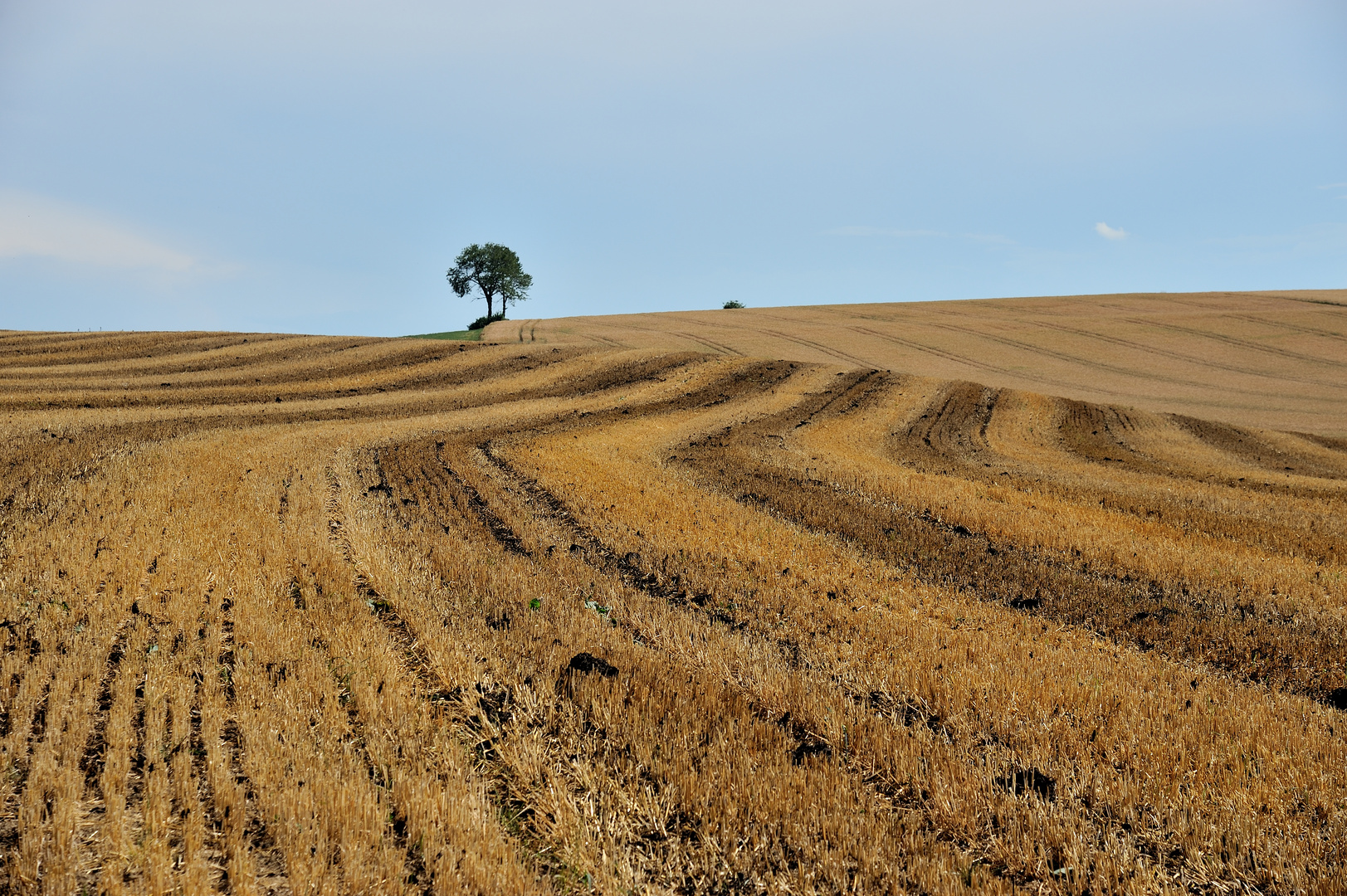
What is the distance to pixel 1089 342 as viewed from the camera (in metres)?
54.6

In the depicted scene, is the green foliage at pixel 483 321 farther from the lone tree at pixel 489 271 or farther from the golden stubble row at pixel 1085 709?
the golden stubble row at pixel 1085 709

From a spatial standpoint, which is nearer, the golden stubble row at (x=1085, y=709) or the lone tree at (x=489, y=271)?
the golden stubble row at (x=1085, y=709)

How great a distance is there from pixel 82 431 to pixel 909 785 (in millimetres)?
22008

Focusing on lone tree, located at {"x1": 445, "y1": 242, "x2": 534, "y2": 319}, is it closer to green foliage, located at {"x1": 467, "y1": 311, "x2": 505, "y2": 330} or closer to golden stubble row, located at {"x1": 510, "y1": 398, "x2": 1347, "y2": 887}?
green foliage, located at {"x1": 467, "y1": 311, "x2": 505, "y2": 330}

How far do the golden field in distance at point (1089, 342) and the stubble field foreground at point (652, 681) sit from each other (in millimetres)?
25874

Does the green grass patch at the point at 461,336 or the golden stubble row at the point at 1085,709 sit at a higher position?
the green grass patch at the point at 461,336

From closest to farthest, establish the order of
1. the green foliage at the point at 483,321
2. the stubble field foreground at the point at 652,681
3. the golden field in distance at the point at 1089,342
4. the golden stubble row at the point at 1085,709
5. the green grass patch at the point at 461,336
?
the stubble field foreground at the point at 652,681 → the golden stubble row at the point at 1085,709 → the golden field in distance at the point at 1089,342 → the green grass patch at the point at 461,336 → the green foliage at the point at 483,321

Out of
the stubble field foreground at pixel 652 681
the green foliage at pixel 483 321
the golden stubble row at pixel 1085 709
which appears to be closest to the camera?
the stubble field foreground at pixel 652 681

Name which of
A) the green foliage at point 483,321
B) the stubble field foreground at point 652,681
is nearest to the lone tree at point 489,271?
the green foliage at point 483,321

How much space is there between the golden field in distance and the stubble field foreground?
2587 cm

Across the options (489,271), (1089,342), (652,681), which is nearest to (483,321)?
(489,271)

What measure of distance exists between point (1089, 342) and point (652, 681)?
55914mm

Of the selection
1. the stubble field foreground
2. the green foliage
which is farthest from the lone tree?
the stubble field foreground

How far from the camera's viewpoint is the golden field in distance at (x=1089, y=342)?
1590 inches
